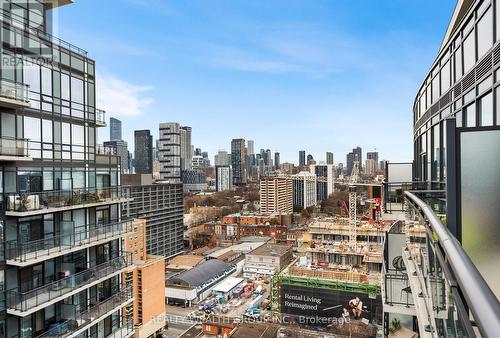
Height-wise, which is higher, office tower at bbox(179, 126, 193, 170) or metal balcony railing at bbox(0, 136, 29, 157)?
office tower at bbox(179, 126, 193, 170)

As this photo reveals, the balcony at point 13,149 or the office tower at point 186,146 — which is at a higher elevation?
the office tower at point 186,146

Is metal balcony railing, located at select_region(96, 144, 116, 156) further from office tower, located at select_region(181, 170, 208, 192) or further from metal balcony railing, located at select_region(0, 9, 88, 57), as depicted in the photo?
office tower, located at select_region(181, 170, 208, 192)

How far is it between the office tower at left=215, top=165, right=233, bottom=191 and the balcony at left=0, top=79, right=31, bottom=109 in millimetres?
92650

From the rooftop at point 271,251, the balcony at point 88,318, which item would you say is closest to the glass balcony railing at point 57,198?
the balcony at point 88,318

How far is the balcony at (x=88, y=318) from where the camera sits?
22.6 feet

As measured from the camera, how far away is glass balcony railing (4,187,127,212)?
6258 mm

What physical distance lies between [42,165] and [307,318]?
22691 mm

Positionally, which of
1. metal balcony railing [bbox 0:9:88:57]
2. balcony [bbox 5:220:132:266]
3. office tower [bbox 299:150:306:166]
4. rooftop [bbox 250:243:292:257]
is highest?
office tower [bbox 299:150:306:166]

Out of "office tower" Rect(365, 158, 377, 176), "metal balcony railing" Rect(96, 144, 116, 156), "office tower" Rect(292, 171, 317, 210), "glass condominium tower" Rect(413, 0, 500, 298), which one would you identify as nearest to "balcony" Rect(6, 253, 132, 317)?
"metal balcony railing" Rect(96, 144, 116, 156)

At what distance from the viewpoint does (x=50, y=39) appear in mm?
7305

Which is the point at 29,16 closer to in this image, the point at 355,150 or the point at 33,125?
the point at 33,125

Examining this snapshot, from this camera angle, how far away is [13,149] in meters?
6.31

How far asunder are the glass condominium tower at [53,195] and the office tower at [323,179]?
80260 mm

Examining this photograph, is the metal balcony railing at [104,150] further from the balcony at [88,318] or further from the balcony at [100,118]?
the balcony at [88,318]
